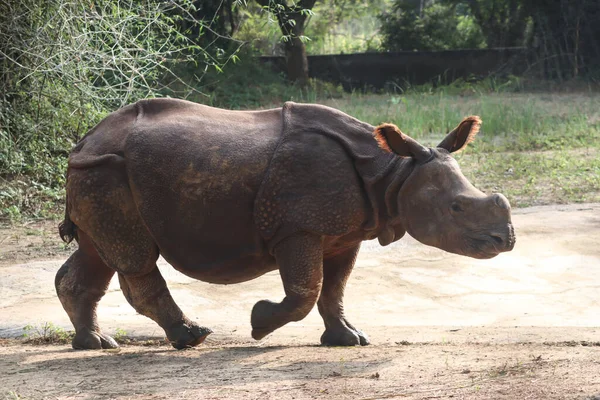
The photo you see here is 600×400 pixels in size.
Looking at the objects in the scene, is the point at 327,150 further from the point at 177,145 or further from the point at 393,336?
the point at 393,336

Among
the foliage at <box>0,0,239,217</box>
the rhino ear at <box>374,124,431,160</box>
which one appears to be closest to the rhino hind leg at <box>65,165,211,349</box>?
the rhino ear at <box>374,124,431,160</box>

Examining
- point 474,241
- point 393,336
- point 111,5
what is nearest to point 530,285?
point 393,336

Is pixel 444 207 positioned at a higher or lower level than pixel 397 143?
lower

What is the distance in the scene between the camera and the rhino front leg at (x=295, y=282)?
5320 millimetres

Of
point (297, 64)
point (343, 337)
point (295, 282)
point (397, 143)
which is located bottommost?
point (343, 337)

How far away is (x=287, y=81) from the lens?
2078 cm

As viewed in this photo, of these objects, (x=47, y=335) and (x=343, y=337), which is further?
(x=47, y=335)

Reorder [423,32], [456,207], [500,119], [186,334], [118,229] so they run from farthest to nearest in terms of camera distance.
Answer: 1. [423,32]
2. [500,119]
3. [186,334]
4. [118,229]
5. [456,207]

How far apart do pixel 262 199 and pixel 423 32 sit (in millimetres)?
18137

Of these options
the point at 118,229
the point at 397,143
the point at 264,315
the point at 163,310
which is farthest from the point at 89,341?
the point at 397,143

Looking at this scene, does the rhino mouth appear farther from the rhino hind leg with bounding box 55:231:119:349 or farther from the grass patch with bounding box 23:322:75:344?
the grass patch with bounding box 23:322:75:344

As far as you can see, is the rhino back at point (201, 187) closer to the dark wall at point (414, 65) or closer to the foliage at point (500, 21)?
the dark wall at point (414, 65)

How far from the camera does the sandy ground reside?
4445 mm

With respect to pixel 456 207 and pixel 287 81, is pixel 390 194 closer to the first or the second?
pixel 456 207
